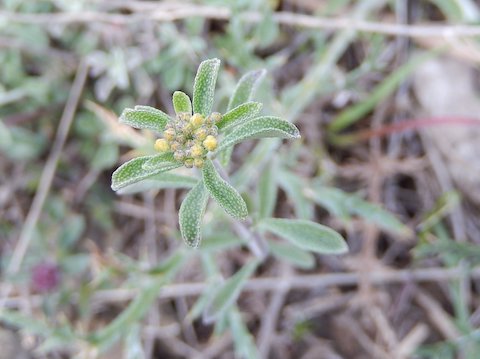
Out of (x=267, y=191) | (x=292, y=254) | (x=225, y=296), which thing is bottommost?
(x=292, y=254)

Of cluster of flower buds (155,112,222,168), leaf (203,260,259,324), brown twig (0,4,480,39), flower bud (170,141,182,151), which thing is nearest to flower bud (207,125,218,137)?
cluster of flower buds (155,112,222,168)

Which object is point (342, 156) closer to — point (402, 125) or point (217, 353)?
point (402, 125)

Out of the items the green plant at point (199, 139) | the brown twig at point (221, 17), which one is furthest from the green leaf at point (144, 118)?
the brown twig at point (221, 17)

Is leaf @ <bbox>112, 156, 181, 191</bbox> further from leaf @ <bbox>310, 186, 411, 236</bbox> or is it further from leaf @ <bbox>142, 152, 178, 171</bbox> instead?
leaf @ <bbox>310, 186, 411, 236</bbox>

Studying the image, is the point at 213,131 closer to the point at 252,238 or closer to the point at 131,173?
the point at 131,173

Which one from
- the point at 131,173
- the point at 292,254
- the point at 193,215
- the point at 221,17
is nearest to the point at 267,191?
the point at 292,254

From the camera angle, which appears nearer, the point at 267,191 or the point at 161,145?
the point at 161,145
